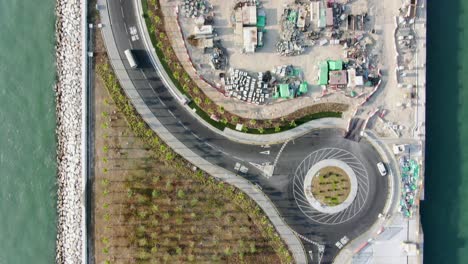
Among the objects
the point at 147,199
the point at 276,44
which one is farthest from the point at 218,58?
the point at 147,199

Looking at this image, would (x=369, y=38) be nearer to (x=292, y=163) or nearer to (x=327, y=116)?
(x=327, y=116)

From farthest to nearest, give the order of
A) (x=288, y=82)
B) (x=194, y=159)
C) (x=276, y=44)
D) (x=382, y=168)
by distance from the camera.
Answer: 1. (x=382, y=168)
2. (x=288, y=82)
3. (x=276, y=44)
4. (x=194, y=159)

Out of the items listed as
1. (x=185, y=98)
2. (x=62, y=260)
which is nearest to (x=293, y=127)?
(x=185, y=98)

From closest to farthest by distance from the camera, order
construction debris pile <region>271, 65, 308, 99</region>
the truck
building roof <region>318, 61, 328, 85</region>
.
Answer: the truck, construction debris pile <region>271, 65, 308, 99</region>, building roof <region>318, 61, 328, 85</region>

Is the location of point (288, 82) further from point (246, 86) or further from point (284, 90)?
point (246, 86)

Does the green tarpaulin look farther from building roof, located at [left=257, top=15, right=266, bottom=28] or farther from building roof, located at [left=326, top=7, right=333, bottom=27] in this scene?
building roof, located at [left=326, top=7, right=333, bottom=27]

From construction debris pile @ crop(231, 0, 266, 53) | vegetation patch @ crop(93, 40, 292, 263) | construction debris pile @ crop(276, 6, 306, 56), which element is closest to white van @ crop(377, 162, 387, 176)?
vegetation patch @ crop(93, 40, 292, 263)

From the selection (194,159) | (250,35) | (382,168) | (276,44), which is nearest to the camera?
(250,35)
